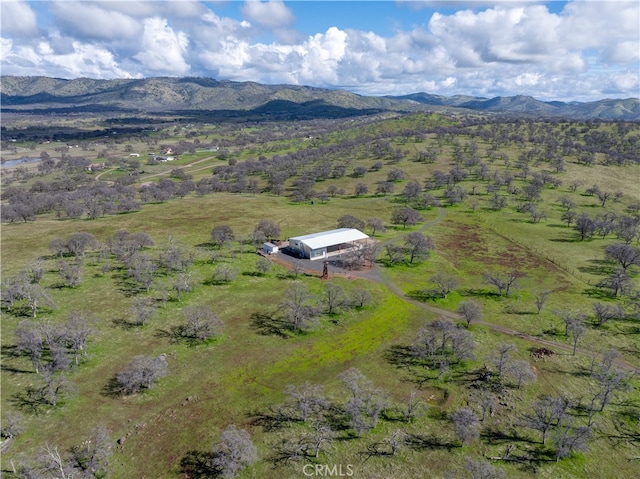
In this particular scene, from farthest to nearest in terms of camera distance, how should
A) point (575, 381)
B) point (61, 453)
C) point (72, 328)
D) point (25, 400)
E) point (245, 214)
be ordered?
point (245, 214)
point (72, 328)
point (575, 381)
point (25, 400)
point (61, 453)

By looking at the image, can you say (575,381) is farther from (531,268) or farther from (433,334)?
(531,268)

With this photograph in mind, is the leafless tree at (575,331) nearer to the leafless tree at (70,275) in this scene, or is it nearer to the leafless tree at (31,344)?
the leafless tree at (31,344)

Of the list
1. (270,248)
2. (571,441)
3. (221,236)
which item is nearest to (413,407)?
(571,441)

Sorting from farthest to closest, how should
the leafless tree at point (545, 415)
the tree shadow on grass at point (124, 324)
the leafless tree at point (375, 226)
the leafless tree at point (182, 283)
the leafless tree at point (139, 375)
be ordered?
the leafless tree at point (375, 226) → the leafless tree at point (182, 283) → the tree shadow on grass at point (124, 324) → the leafless tree at point (139, 375) → the leafless tree at point (545, 415)

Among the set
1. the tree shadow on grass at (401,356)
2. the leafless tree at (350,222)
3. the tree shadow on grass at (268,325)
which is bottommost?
the tree shadow on grass at (401,356)

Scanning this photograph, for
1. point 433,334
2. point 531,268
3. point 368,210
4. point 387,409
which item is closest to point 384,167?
point 368,210

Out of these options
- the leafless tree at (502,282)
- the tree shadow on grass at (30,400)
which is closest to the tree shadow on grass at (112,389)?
the tree shadow on grass at (30,400)
